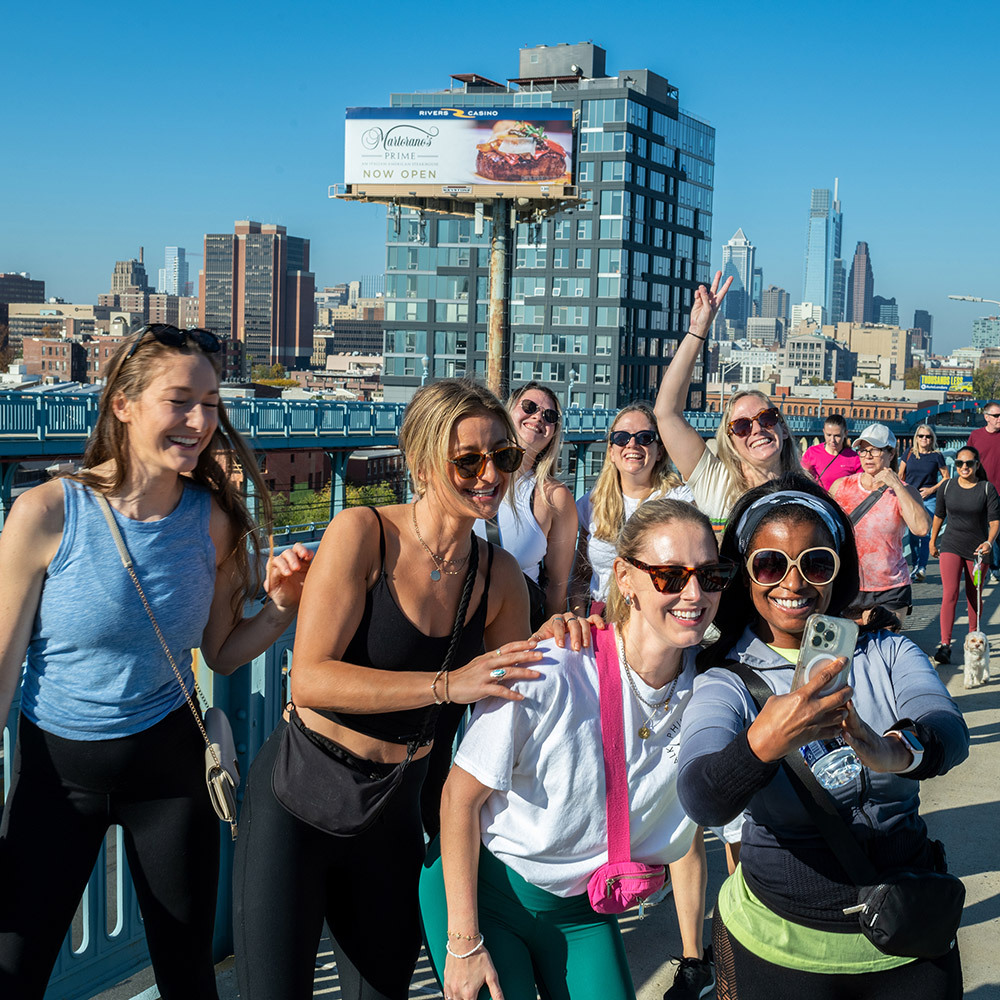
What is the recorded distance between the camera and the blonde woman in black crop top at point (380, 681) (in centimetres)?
252

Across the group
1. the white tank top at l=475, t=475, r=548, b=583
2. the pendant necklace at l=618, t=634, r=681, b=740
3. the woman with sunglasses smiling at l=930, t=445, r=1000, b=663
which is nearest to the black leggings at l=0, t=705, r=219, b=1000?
the pendant necklace at l=618, t=634, r=681, b=740

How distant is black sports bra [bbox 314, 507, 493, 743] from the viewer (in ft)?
8.48

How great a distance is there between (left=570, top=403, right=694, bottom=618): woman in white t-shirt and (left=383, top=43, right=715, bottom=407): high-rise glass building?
75880 millimetres

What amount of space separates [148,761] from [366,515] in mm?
773

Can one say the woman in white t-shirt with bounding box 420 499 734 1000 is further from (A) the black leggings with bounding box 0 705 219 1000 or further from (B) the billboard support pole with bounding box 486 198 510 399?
(B) the billboard support pole with bounding box 486 198 510 399

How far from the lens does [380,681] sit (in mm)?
2492

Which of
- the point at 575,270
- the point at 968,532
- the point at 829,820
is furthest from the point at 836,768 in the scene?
the point at 575,270

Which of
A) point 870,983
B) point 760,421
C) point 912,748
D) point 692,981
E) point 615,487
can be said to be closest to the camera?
point 912,748

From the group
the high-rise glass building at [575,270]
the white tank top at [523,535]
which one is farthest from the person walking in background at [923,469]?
the high-rise glass building at [575,270]

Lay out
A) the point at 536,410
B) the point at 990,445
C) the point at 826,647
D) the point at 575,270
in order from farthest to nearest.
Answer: the point at 575,270 → the point at 990,445 → the point at 536,410 → the point at 826,647

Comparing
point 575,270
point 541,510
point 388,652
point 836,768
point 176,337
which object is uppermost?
point 575,270

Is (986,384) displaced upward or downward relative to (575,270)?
downward

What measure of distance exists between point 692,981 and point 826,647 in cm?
205

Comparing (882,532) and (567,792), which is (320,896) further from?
(882,532)
